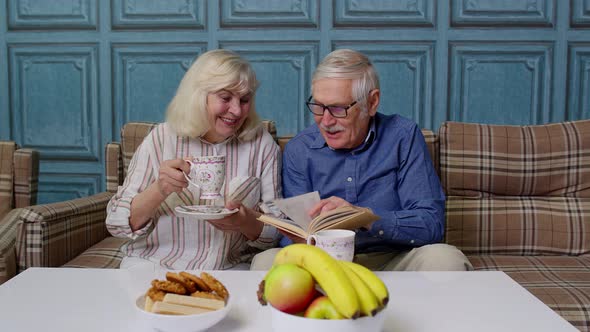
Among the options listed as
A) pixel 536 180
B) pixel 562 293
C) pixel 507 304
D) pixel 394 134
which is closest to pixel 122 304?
pixel 507 304

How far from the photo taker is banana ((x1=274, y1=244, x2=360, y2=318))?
34.3 inches

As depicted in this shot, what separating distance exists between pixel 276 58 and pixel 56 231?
1439 millimetres

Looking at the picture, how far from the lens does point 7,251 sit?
1.88 m

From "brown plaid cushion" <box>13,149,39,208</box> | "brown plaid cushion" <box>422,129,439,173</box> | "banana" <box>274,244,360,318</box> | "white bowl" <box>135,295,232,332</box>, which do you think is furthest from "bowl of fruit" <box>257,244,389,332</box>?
"brown plaid cushion" <box>13,149,39,208</box>

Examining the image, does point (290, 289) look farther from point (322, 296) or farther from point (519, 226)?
point (519, 226)

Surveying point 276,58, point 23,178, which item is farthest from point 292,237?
point 276,58

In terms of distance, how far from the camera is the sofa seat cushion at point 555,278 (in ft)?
5.49

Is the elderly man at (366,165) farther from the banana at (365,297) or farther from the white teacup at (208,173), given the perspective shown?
the banana at (365,297)

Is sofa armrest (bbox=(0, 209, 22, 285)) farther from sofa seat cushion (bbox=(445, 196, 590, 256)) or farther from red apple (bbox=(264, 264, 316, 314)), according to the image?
sofa seat cushion (bbox=(445, 196, 590, 256))

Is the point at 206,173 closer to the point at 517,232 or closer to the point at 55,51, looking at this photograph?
the point at 517,232

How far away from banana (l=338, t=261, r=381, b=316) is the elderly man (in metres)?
0.73

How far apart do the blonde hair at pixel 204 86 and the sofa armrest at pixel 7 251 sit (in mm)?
651

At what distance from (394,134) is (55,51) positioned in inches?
78.1

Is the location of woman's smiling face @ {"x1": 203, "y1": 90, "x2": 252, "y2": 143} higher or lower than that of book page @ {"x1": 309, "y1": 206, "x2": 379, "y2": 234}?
higher
